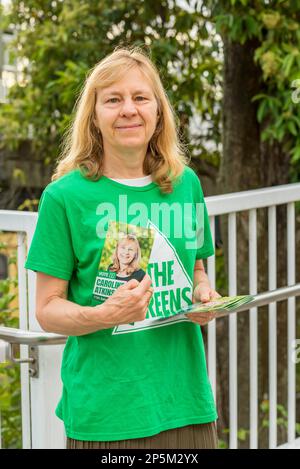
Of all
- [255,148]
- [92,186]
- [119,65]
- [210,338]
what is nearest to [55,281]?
[92,186]

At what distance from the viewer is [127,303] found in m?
1.79

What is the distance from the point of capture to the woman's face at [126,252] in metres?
1.89

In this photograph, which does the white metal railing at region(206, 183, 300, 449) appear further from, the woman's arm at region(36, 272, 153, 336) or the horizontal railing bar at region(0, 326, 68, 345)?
the woman's arm at region(36, 272, 153, 336)

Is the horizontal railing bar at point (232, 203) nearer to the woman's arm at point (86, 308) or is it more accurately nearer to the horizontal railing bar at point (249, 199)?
the horizontal railing bar at point (249, 199)

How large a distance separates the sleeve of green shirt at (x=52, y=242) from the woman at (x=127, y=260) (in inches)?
4.5

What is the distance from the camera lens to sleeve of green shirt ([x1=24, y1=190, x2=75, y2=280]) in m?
1.89

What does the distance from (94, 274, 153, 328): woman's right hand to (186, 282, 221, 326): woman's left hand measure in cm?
19

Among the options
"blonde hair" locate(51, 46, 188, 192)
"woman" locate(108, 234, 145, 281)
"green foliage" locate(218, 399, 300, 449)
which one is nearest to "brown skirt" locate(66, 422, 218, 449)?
"woman" locate(108, 234, 145, 281)

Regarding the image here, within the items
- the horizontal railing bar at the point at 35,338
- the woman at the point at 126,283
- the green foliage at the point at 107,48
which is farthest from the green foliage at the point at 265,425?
the woman at the point at 126,283

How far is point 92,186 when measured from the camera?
6.31 feet

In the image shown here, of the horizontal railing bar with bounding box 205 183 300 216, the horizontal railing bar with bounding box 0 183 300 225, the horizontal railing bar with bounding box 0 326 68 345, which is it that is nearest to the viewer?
the horizontal railing bar with bounding box 0 326 68 345

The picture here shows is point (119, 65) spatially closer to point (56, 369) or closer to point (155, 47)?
point (56, 369)

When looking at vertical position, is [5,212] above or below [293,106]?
below
